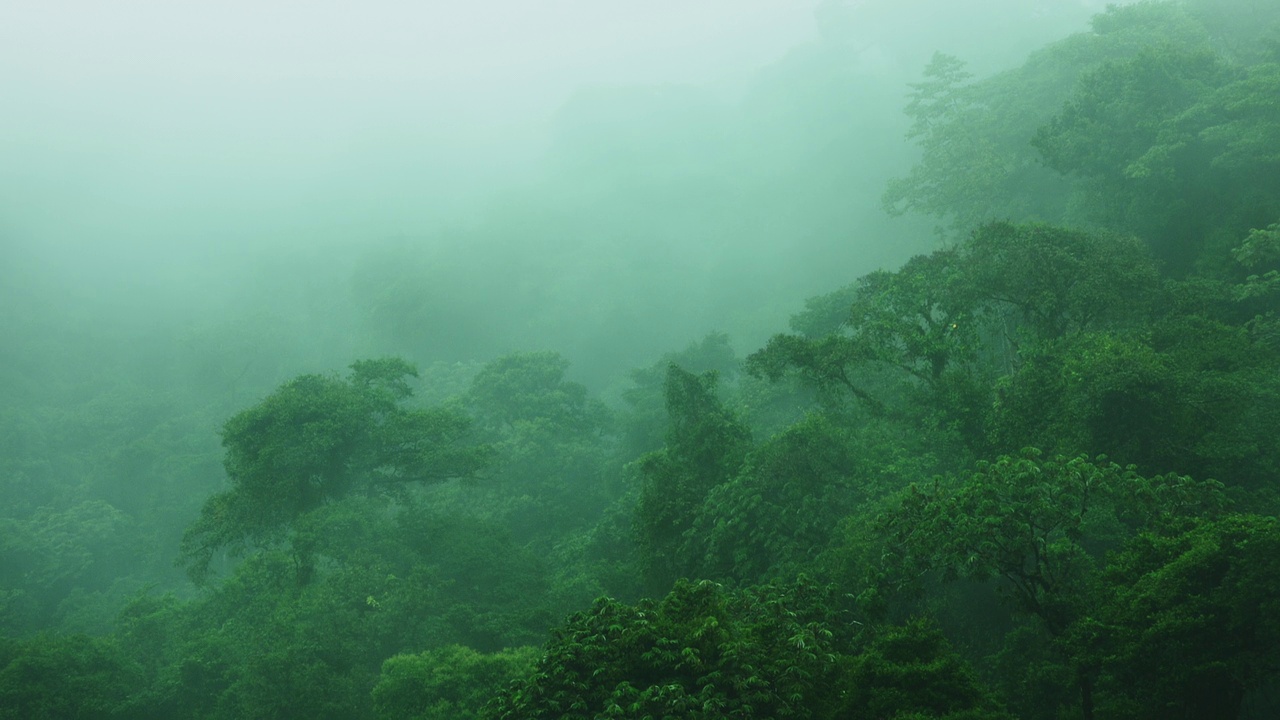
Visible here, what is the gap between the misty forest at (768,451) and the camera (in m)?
8.72

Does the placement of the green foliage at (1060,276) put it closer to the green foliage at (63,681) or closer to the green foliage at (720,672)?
the green foliage at (720,672)

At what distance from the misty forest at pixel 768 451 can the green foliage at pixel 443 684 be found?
4.0 inches

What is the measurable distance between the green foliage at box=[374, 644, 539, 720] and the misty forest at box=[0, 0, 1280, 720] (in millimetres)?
102

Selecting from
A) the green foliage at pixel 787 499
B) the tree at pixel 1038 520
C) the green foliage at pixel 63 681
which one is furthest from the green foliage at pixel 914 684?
the green foliage at pixel 63 681

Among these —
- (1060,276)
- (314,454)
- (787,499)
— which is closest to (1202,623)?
(787,499)

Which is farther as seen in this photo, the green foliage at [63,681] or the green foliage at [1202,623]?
the green foliage at [63,681]

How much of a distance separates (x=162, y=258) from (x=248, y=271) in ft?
31.4

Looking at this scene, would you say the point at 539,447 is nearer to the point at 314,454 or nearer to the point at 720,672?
the point at 314,454

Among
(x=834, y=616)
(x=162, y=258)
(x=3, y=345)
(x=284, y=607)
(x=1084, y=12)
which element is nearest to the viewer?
(x=834, y=616)

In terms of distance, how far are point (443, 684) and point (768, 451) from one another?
774 centimetres

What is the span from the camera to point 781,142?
61656mm

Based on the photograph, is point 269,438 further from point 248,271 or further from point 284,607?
point 248,271

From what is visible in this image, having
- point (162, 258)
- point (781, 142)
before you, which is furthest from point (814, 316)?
point (162, 258)

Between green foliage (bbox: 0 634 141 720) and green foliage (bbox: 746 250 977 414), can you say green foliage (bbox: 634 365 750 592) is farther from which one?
green foliage (bbox: 0 634 141 720)
